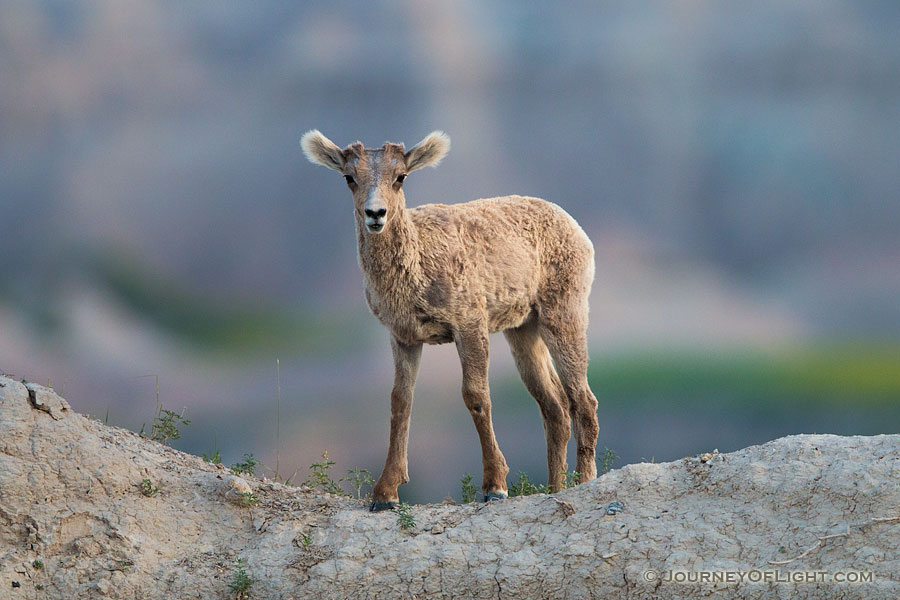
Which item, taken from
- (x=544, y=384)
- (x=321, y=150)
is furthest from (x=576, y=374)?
(x=321, y=150)

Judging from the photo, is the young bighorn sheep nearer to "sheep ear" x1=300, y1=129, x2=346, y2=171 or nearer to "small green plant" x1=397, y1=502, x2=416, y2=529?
"sheep ear" x1=300, y1=129, x2=346, y2=171

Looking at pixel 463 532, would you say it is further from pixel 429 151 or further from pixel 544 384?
Answer: pixel 429 151

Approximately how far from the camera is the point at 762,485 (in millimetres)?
8000

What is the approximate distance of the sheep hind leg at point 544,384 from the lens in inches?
439

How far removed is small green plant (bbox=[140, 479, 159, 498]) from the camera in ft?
29.3

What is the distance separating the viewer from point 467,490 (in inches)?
381

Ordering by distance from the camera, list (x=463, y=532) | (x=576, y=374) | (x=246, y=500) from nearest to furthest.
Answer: (x=463, y=532), (x=246, y=500), (x=576, y=374)

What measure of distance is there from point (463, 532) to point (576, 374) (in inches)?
131

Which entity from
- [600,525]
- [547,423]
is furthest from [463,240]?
[600,525]

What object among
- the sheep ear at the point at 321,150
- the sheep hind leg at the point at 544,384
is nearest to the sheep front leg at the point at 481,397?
the sheep hind leg at the point at 544,384

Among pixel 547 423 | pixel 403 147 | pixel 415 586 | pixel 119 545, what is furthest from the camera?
pixel 547 423

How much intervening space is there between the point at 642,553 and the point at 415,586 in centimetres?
189

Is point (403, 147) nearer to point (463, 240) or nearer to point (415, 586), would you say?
point (463, 240)

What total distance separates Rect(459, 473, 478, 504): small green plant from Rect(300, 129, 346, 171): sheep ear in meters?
3.46
